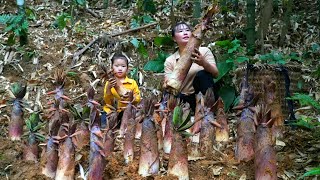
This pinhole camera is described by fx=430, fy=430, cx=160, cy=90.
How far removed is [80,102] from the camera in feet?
13.1

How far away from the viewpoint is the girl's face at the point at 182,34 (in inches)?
126

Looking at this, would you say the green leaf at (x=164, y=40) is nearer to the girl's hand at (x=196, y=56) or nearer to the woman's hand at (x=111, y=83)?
the woman's hand at (x=111, y=83)

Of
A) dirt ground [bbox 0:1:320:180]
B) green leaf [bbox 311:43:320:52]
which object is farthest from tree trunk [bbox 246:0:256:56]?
dirt ground [bbox 0:1:320:180]

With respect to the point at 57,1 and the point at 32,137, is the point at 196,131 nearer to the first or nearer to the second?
the point at 32,137

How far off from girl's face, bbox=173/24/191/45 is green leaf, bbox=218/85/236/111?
703 millimetres

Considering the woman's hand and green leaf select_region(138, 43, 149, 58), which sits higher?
green leaf select_region(138, 43, 149, 58)

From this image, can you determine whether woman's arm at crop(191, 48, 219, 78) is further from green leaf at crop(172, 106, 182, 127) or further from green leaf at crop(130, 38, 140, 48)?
green leaf at crop(130, 38, 140, 48)

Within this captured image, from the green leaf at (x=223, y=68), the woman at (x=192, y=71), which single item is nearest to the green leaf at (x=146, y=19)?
the green leaf at (x=223, y=68)

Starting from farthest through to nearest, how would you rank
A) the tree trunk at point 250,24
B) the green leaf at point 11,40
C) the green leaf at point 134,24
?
the green leaf at point 134,24 → the green leaf at point 11,40 → the tree trunk at point 250,24

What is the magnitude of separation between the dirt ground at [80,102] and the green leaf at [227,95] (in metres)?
0.10

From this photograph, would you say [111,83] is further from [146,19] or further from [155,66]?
[146,19]

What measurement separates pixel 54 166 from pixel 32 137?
0.30 m

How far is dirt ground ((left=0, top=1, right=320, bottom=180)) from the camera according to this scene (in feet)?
7.59

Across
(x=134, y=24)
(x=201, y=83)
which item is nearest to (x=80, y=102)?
(x=201, y=83)
